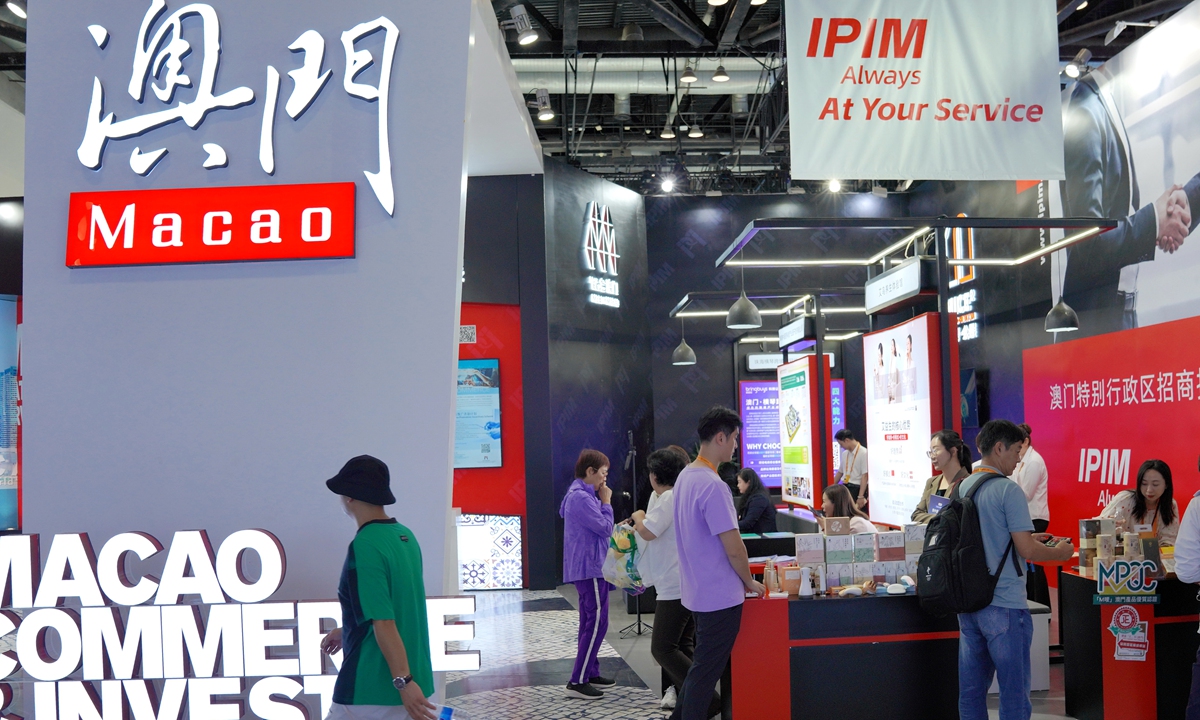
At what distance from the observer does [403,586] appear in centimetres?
261

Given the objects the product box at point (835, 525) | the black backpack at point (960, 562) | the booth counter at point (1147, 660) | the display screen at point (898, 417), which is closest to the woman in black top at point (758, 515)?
the display screen at point (898, 417)

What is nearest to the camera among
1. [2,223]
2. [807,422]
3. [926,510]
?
[926,510]

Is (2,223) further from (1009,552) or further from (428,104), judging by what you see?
(1009,552)

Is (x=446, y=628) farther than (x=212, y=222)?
No

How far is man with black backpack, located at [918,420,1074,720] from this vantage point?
366cm

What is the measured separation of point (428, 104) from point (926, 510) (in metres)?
3.84

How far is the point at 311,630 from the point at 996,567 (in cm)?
264

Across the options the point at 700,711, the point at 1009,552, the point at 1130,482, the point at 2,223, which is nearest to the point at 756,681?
the point at 700,711

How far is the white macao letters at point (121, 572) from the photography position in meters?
3.54

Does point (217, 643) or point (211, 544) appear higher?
point (211, 544)

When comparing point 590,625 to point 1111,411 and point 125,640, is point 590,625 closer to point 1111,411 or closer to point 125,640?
point 125,640

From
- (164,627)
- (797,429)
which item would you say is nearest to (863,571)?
(164,627)

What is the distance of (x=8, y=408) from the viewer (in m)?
8.48

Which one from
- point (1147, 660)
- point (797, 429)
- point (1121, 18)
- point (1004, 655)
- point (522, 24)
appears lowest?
point (1147, 660)
